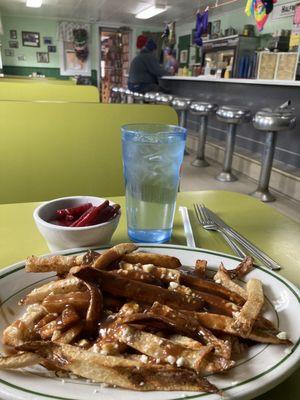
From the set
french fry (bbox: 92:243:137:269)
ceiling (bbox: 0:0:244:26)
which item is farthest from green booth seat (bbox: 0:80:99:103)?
ceiling (bbox: 0:0:244:26)

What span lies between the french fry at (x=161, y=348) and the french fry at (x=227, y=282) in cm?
16

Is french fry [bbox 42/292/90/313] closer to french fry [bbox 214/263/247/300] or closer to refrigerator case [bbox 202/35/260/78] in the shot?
french fry [bbox 214/263/247/300]

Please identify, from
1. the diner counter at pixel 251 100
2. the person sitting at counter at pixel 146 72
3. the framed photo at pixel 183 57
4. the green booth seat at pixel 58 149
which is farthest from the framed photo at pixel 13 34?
the green booth seat at pixel 58 149

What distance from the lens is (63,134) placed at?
64.9 inches

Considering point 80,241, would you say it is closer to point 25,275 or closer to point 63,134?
point 25,275

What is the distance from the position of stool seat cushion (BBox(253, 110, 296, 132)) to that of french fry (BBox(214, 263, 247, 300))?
303cm

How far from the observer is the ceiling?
8.26 m

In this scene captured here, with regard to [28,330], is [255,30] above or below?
above

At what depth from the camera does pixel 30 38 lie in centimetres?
1123

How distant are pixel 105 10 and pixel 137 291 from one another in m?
10.3

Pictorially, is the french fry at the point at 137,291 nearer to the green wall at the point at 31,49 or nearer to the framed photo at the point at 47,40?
the green wall at the point at 31,49

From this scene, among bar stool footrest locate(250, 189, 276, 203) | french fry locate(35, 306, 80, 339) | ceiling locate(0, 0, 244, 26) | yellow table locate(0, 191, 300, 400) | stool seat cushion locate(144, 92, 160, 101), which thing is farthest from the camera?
ceiling locate(0, 0, 244, 26)

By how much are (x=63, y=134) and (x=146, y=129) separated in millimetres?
793

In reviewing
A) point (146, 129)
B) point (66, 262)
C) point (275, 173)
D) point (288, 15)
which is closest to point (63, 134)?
point (146, 129)
